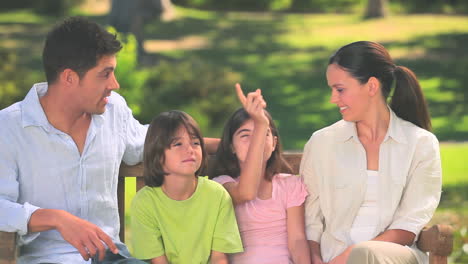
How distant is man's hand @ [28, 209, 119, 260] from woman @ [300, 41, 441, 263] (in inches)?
44.2

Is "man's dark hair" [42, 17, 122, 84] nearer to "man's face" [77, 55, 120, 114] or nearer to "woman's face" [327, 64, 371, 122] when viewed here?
"man's face" [77, 55, 120, 114]

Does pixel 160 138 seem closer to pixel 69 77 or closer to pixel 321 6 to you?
pixel 69 77

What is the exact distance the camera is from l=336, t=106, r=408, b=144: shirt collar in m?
4.75

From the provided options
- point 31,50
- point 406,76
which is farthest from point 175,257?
point 31,50

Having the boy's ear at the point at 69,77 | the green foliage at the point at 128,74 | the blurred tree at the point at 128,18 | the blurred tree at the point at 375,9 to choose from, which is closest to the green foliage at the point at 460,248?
the boy's ear at the point at 69,77

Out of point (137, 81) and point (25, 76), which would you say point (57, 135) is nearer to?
point (137, 81)

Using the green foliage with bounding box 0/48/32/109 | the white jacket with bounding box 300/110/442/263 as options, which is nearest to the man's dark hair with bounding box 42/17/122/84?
the white jacket with bounding box 300/110/442/263

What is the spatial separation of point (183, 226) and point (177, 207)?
0.31 feet

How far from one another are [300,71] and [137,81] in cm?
844

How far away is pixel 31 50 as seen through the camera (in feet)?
69.4

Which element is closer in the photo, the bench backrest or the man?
the man

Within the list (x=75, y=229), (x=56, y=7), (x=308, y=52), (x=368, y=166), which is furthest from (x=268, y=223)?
(x=56, y=7)

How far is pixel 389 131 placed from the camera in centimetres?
476

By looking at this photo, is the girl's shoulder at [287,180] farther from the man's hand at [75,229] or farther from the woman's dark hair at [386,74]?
the man's hand at [75,229]
